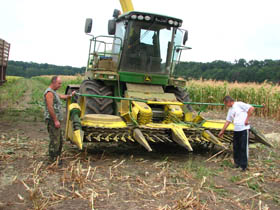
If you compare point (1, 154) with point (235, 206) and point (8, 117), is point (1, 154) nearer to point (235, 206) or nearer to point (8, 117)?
point (235, 206)

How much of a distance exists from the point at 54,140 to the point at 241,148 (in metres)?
3.27

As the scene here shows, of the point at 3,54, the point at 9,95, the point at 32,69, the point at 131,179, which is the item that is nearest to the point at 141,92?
the point at 131,179

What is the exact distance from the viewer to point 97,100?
23.7ft

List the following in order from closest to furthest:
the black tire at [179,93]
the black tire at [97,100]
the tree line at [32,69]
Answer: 1. the black tire at [97,100]
2. the black tire at [179,93]
3. the tree line at [32,69]

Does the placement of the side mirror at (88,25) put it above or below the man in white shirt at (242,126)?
above

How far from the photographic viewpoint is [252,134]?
700cm

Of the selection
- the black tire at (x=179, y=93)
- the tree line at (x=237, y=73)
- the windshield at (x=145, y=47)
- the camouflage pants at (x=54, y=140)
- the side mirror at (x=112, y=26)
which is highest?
the tree line at (x=237, y=73)

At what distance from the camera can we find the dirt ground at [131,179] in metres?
4.04

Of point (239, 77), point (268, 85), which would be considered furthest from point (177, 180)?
→ point (239, 77)

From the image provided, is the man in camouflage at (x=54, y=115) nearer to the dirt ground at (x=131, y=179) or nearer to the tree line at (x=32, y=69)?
the dirt ground at (x=131, y=179)

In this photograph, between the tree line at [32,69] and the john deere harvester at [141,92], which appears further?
the tree line at [32,69]

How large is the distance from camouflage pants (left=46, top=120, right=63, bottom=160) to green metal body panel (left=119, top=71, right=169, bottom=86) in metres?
2.63

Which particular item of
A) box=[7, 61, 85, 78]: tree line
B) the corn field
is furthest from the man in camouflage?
box=[7, 61, 85, 78]: tree line

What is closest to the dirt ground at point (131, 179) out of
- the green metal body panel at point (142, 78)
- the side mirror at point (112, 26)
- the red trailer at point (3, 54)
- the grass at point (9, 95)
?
the green metal body panel at point (142, 78)
